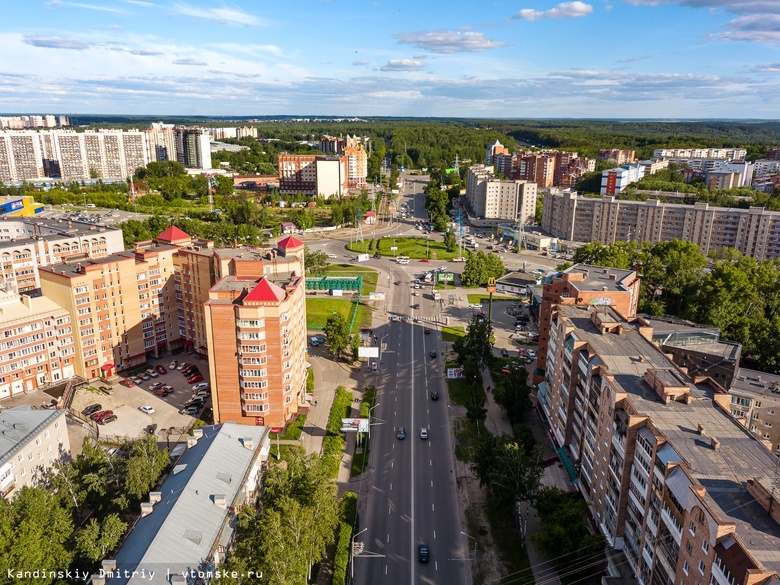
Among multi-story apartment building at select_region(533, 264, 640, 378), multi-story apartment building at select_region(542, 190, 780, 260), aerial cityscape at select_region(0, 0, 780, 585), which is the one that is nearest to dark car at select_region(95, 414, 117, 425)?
aerial cityscape at select_region(0, 0, 780, 585)

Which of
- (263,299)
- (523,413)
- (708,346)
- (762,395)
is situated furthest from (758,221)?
(263,299)

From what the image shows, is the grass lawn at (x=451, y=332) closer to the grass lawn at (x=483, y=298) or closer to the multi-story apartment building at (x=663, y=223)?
the grass lawn at (x=483, y=298)

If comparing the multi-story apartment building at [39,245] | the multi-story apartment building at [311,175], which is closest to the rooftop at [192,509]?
the multi-story apartment building at [39,245]

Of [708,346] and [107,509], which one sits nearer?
[107,509]

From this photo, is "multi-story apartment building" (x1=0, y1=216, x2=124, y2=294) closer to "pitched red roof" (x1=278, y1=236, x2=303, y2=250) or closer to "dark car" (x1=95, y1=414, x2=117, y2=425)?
"dark car" (x1=95, y1=414, x2=117, y2=425)

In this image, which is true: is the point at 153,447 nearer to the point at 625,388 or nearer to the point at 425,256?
the point at 625,388

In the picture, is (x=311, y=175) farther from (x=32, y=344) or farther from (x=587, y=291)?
(x=587, y=291)

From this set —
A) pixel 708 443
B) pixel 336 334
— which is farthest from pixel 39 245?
pixel 708 443
